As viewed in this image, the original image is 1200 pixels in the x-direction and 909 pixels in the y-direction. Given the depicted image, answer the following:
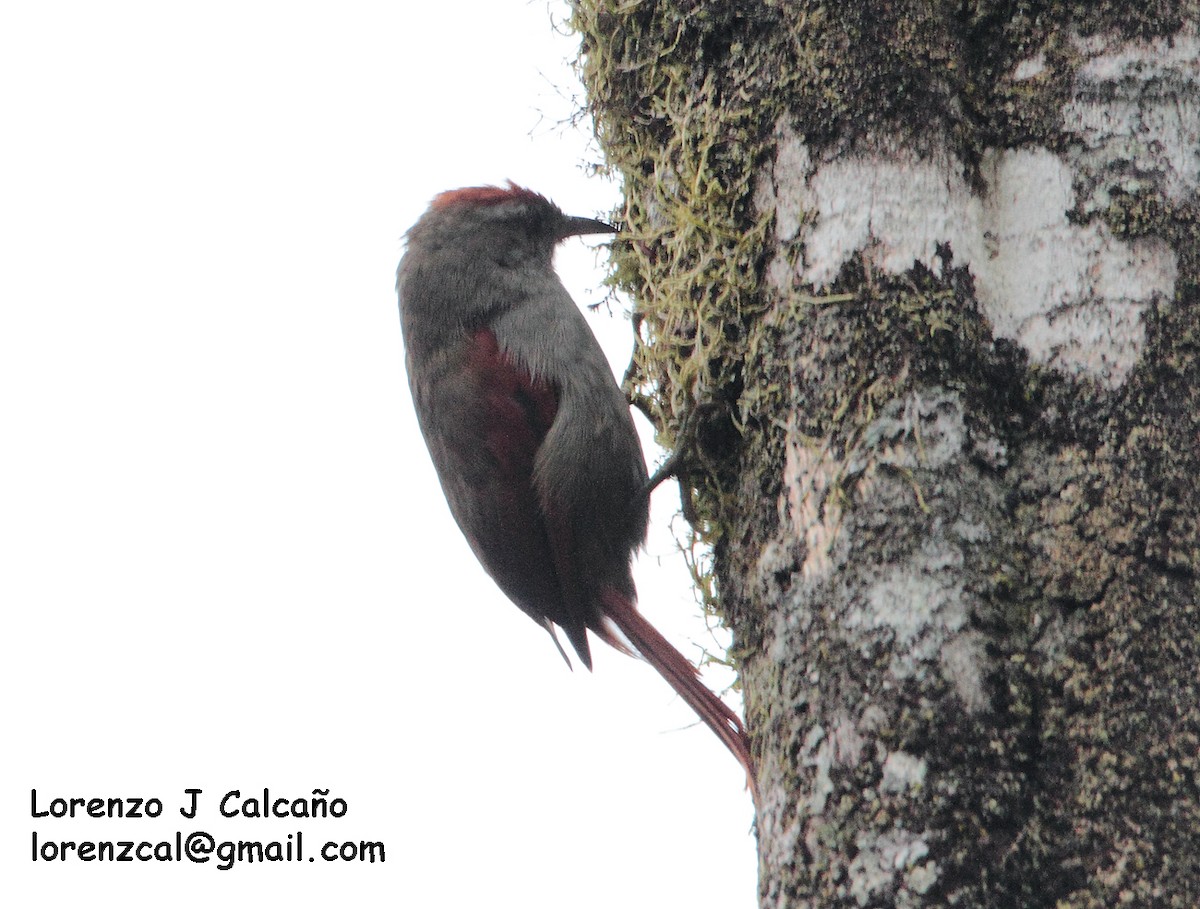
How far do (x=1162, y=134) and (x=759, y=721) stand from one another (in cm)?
137

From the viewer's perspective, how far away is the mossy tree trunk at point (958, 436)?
2096 millimetres

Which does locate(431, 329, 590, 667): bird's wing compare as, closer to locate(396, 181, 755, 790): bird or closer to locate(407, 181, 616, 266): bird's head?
locate(396, 181, 755, 790): bird

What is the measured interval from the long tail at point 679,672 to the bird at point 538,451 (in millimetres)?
10

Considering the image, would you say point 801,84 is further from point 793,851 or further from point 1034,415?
point 793,851

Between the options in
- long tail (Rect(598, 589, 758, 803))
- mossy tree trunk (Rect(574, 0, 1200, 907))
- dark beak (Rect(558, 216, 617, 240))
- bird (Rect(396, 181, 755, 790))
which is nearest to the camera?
mossy tree trunk (Rect(574, 0, 1200, 907))

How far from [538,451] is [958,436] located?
184 cm

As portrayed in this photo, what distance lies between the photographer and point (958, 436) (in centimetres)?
235

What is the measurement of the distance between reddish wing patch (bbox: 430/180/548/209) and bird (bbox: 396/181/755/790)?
393 millimetres

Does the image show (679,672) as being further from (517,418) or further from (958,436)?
(958,436)

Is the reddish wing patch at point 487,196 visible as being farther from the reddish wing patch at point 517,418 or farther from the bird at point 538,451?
the reddish wing patch at point 517,418

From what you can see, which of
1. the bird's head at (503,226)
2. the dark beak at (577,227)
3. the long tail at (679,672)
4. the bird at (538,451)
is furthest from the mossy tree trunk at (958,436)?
the bird's head at (503,226)

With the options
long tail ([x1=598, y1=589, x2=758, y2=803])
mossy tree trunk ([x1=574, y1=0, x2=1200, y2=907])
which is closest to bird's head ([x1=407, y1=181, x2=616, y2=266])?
long tail ([x1=598, y1=589, x2=758, y2=803])

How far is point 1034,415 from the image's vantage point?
2.37m

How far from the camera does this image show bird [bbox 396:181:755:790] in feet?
13.0
